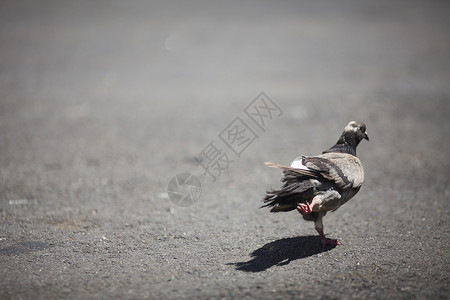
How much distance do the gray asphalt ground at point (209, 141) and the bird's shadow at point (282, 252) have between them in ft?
0.12

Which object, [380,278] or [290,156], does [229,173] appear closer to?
[290,156]

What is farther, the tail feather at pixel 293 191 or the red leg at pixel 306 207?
the tail feather at pixel 293 191

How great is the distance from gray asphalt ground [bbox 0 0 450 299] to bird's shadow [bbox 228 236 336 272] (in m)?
0.04

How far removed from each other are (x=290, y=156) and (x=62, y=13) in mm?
17420

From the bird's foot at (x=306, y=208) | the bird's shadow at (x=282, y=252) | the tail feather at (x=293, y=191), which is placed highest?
the tail feather at (x=293, y=191)

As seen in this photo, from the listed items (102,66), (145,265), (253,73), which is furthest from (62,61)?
(145,265)

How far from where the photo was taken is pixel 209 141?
1087cm

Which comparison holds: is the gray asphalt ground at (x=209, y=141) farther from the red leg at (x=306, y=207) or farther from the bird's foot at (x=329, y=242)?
the red leg at (x=306, y=207)

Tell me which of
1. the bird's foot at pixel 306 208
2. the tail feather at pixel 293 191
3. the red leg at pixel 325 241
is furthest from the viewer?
the red leg at pixel 325 241

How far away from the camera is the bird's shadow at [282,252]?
5.39 metres

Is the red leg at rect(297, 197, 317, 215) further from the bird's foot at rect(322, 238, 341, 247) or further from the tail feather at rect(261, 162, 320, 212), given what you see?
the bird's foot at rect(322, 238, 341, 247)

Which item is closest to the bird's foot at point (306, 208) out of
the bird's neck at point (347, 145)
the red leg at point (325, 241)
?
the red leg at point (325, 241)

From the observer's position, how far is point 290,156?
991 cm

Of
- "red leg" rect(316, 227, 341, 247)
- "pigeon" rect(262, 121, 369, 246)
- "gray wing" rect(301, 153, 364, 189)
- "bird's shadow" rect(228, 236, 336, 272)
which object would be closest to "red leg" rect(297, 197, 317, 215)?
"pigeon" rect(262, 121, 369, 246)
